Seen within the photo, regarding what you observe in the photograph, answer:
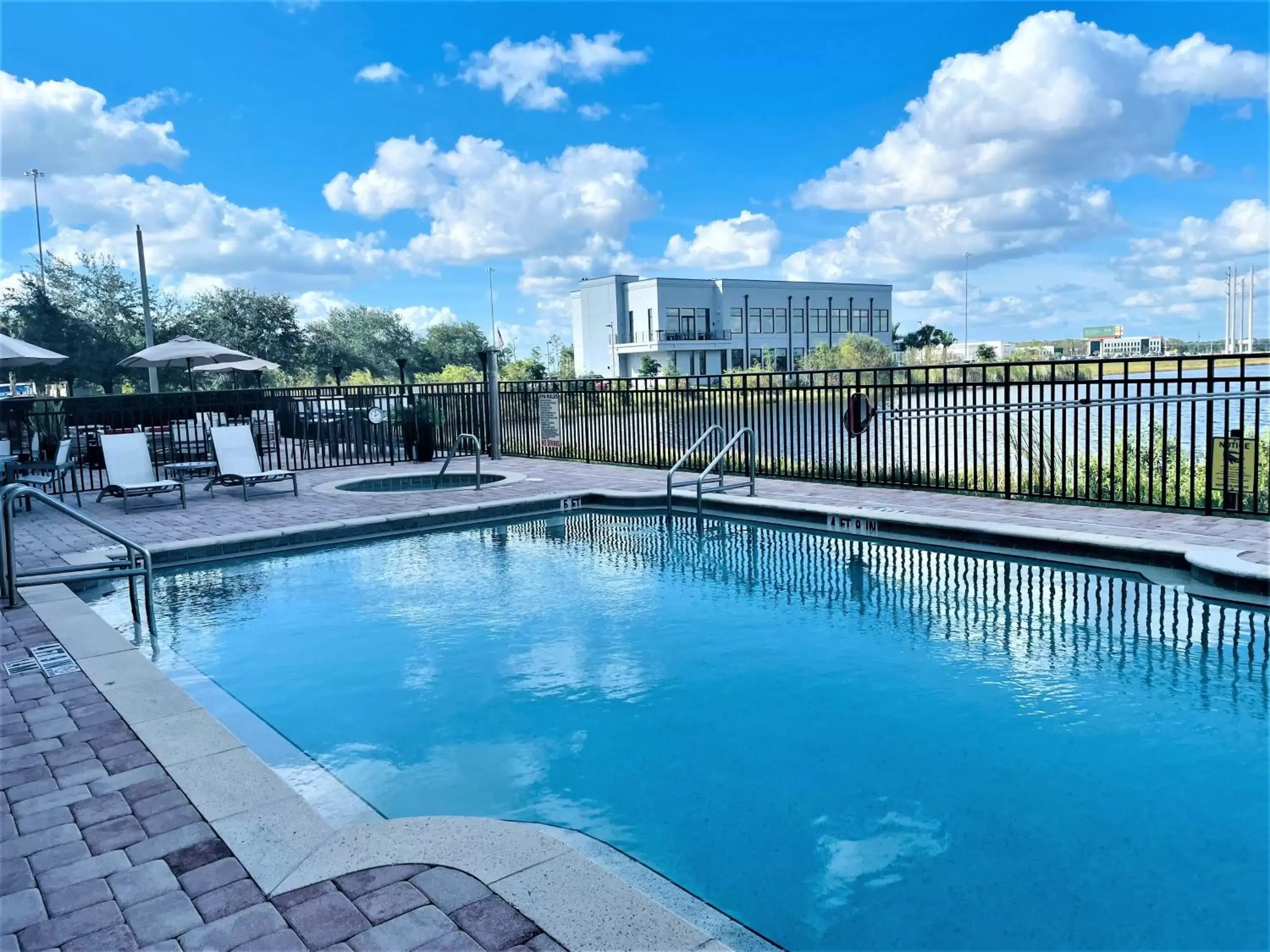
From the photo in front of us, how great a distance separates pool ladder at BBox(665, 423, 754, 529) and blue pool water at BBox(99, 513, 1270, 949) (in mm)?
2107

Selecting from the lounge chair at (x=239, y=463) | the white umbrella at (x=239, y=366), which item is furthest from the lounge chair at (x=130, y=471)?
the white umbrella at (x=239, y=366)

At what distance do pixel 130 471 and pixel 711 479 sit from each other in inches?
273

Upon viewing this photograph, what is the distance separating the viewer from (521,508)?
10.2 m

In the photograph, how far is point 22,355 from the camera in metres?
10.2

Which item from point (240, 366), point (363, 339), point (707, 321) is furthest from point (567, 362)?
point (240, 366)

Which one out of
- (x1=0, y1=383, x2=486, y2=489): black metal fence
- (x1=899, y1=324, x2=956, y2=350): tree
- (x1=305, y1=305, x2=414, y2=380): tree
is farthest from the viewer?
(x1=899, y1=324, x2=956, y2=350): tree

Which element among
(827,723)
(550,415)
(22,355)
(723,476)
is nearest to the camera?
(827,723)

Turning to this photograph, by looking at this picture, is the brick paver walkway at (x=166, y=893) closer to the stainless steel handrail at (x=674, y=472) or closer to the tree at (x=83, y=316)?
the stainless steel handrail at (x=674, y=472)

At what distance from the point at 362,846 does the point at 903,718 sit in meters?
2.64

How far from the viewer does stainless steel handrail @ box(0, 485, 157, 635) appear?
537 centimetres

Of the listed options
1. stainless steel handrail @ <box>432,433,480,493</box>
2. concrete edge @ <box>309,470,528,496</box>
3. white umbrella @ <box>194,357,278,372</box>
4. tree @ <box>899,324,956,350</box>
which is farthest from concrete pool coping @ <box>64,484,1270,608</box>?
tree @ <box>899,324,956,350</box>

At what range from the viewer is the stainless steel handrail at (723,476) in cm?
955

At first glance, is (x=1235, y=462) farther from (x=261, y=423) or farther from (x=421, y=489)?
(x=261, y=423)

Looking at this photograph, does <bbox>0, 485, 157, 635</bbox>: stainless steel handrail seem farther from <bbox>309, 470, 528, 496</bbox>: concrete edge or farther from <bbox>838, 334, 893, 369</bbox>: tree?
<bbox>838, 334, 893, 369</bbox>: tree
